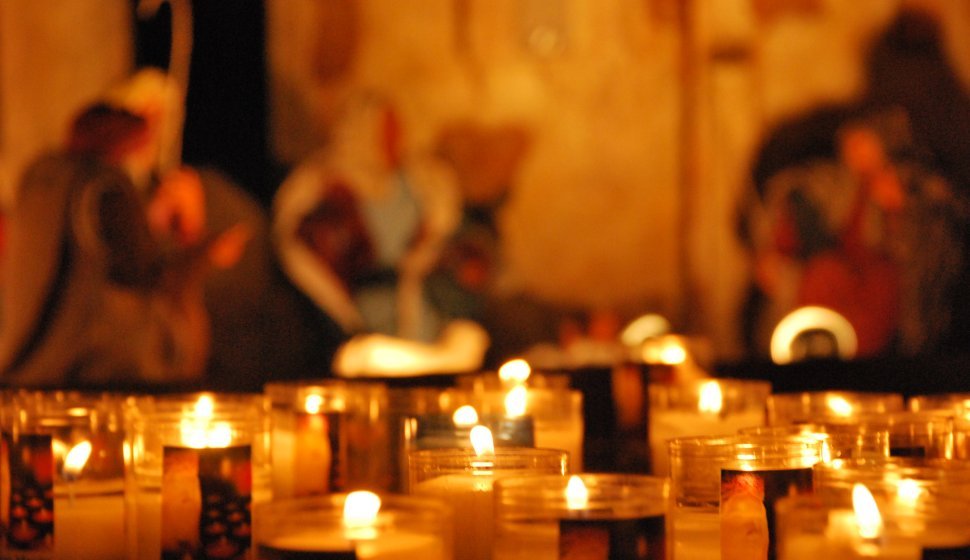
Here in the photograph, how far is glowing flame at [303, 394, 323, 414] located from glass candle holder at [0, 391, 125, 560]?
0.31 metres

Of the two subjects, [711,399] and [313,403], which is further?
[711,399]

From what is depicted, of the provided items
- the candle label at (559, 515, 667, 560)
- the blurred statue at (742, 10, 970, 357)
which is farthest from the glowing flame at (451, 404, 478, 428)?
the blurred statue at (742, 10, 970, 357)

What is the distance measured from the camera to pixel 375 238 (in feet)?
27.5

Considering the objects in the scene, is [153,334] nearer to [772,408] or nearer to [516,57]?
[516,57]

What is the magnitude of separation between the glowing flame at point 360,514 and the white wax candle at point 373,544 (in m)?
0.01

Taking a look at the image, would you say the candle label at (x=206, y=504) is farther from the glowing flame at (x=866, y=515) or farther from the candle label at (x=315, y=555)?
the glowing flame at (x=866, y=515)

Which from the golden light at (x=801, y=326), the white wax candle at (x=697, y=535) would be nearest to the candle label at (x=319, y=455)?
the white wax candle at (x=697, y=535)

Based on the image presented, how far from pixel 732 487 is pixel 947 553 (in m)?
0.33

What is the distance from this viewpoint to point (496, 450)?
182 centimetres

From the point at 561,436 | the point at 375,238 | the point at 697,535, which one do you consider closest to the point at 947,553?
the point at 697,535

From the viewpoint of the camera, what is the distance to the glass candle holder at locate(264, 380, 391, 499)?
215cm

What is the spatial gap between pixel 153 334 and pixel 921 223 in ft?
14.7

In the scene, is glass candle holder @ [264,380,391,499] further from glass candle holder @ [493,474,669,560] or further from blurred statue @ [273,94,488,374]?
blurred statue @ [273,94,488,374]

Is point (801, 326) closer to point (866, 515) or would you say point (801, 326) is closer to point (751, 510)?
point (751, 510)
